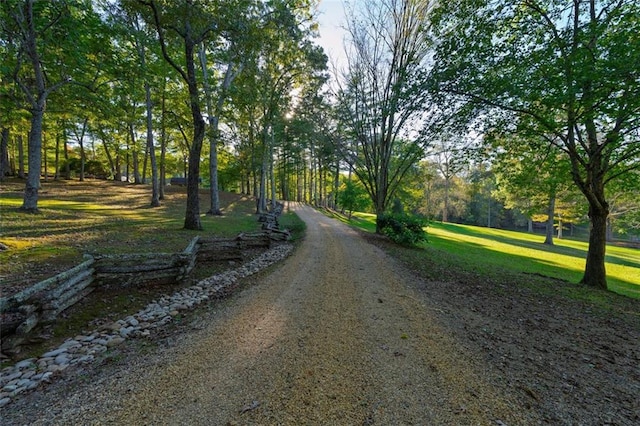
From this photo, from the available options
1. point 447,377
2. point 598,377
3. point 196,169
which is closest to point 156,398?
point 447,377

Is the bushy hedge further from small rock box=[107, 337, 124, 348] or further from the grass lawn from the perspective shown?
small rock box=[107, 337, 124, 348]

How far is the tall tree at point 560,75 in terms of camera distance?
5248mm

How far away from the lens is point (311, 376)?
2785 millimetres

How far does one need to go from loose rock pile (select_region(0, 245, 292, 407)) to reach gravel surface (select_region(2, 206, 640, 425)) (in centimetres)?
24

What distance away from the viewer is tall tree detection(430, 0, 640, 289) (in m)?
5.25

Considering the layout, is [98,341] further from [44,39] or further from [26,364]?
[44,39]

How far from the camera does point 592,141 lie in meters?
7.47

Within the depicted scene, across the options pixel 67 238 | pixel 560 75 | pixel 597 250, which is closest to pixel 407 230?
pixel 597 250

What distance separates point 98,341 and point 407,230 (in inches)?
443

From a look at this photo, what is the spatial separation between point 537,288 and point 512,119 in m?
4.87

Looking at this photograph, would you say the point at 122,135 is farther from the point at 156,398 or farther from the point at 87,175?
the point at 156,398

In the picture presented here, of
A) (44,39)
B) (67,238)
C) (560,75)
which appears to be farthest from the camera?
(44,39)

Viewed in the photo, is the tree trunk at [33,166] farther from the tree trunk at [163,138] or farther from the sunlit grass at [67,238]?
the tree trunk at [163,138]

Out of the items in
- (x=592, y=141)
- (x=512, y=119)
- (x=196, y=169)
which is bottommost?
(x=196, y=169)
